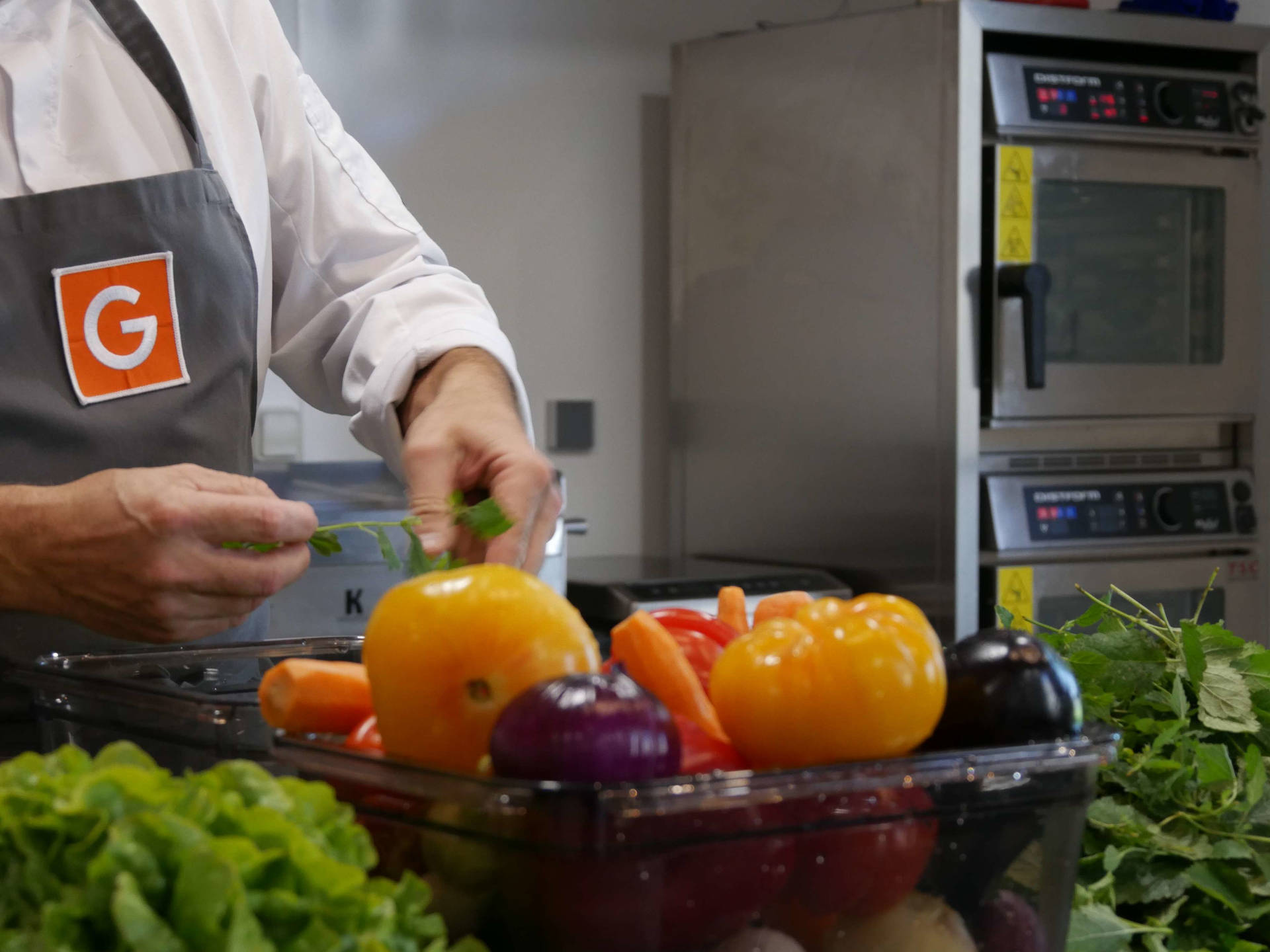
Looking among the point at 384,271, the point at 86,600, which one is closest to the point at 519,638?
the point at 86,600

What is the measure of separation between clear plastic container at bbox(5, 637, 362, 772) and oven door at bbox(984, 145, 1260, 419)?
1.66 metres

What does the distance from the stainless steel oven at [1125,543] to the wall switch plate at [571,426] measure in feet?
2.52

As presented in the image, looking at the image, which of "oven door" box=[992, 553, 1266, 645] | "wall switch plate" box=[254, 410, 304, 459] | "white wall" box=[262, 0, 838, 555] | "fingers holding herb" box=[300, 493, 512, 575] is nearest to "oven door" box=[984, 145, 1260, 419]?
"oven door" box=[992, 553, 1266, 645]

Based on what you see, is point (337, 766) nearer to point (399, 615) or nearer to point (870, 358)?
point (399, 615)

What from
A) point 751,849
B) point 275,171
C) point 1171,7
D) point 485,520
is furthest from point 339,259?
point 1171,7

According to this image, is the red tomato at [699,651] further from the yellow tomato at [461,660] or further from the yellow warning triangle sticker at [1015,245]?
the yellow warning triangle sticker at [1015,245]

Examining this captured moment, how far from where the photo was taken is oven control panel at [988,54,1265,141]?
2227mm

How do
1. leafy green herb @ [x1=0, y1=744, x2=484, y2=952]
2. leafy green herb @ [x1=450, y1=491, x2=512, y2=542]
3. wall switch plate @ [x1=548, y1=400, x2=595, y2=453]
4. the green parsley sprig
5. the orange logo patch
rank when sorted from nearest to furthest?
leafy green herb @ [x1=0, y1=744, x2=484, y2=952] → the green parsley sprig → leafy green herb @ [x1=450, y1=491, x2=512, y2=542] → the orange logo patch → wall switch plate @ [x1=548, y1=400, x2=595, y2=453]

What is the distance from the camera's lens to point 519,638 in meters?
0.50

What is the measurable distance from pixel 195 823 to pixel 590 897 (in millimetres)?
118

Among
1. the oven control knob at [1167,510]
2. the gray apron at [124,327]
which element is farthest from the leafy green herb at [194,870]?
the oven control knob at [1167,510]

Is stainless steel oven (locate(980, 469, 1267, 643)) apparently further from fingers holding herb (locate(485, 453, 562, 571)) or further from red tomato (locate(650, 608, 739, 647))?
red tomato (locate(650, 608, 739, 647))

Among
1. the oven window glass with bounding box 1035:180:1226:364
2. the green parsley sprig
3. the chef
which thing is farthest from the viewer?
the oven window glass with bounding box 1035:180:1226:364

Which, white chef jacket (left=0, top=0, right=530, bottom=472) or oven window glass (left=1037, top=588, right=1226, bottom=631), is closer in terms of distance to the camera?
white chef jacket (left=0, top=0, right=530, bottom=472)
